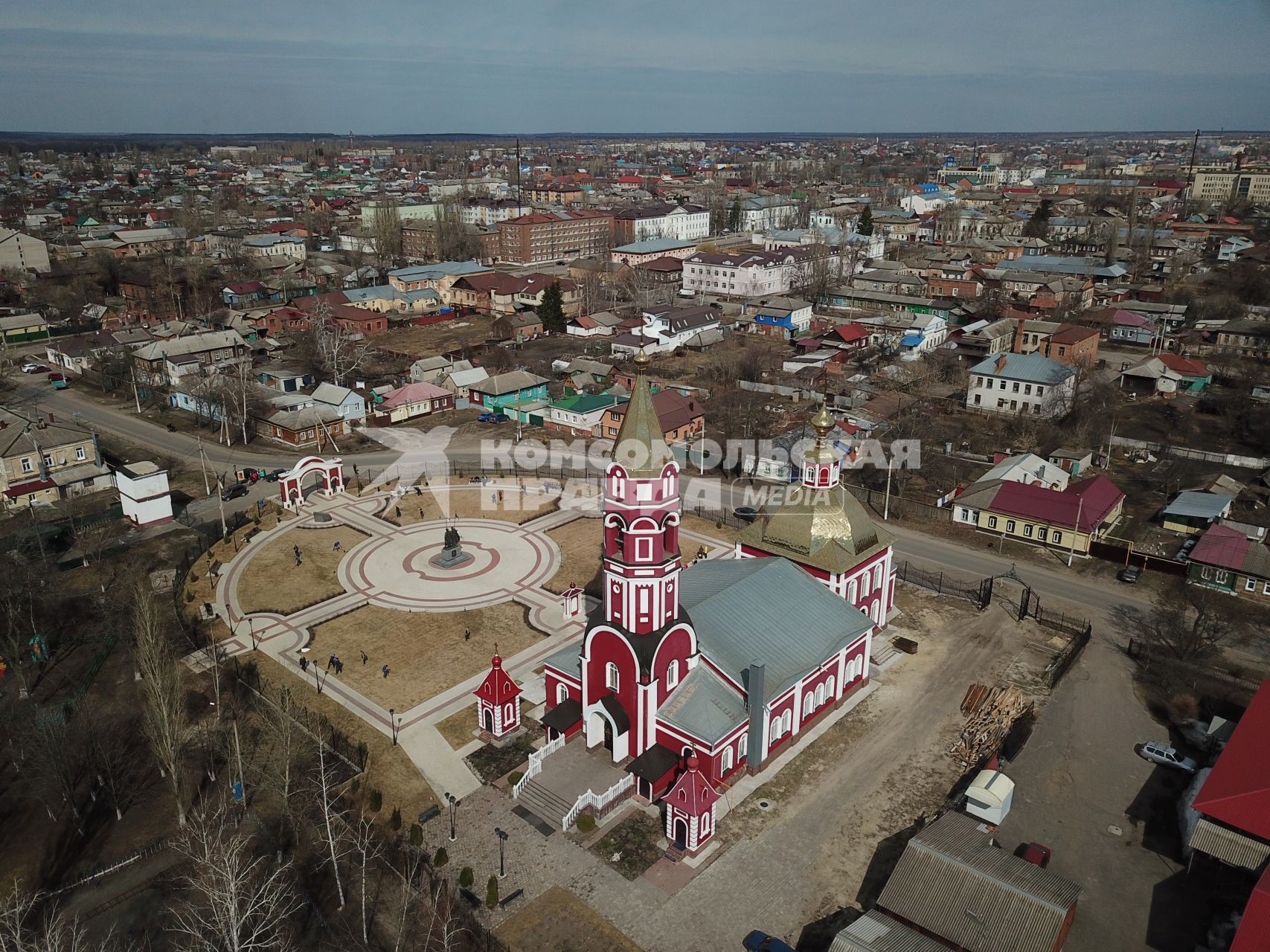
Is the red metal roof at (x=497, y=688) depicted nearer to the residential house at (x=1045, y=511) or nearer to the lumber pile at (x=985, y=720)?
the lumber pile at (x=985, y=720)

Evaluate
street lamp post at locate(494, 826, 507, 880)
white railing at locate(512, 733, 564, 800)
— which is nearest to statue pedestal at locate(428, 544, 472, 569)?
white railing at locate(512, 733, 564, 800)

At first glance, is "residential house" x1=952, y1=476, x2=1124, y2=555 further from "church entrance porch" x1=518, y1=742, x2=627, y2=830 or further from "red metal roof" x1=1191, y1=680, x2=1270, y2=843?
"church entrance porch" x1=518, y1=742, x2=627, y2=830

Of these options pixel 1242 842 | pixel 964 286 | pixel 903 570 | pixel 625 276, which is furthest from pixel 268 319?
pixel 1242 842

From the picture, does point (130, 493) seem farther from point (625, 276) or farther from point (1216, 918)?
point (625, 276)

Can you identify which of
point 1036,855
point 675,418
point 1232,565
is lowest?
point 1036,855

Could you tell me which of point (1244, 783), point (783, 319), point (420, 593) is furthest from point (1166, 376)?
point (420, 593)

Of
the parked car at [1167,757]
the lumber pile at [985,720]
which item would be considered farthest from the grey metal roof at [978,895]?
the parked car at [1167,757]

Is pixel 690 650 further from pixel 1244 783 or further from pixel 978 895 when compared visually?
pixel 1244 783
